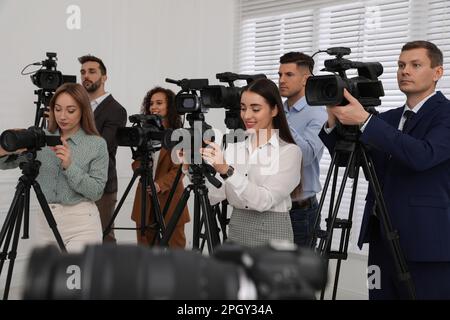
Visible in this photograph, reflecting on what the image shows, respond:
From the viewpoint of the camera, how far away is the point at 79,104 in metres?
2.53

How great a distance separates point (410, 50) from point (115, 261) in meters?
1.80

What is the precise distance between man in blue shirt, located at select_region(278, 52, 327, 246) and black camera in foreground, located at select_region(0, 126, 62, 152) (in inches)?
42.0

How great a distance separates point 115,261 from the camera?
68cm

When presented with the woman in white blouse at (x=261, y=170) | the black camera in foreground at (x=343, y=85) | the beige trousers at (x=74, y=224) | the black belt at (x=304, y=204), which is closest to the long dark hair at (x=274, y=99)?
the woman in white blouse at (x=261, y=170)

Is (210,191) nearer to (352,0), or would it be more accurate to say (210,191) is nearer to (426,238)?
(426,238)

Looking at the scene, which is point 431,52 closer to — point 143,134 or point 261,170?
point 261,170

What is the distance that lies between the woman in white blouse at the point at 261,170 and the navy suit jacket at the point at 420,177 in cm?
32

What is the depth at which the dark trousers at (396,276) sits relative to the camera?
2.15 metres

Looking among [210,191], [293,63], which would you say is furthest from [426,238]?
[293,63]

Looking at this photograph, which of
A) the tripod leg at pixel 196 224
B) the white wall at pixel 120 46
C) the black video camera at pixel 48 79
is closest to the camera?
the tripod leg at pixel 196 224

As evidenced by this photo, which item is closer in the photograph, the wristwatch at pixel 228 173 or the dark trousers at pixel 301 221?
the wristwatch at pixel 228 173

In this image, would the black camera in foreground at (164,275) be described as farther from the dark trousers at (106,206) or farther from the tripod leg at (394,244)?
the dark trousers at (106,206)

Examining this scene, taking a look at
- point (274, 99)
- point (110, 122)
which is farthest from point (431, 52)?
point (110, 122)

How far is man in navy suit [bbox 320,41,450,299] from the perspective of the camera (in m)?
2.04
